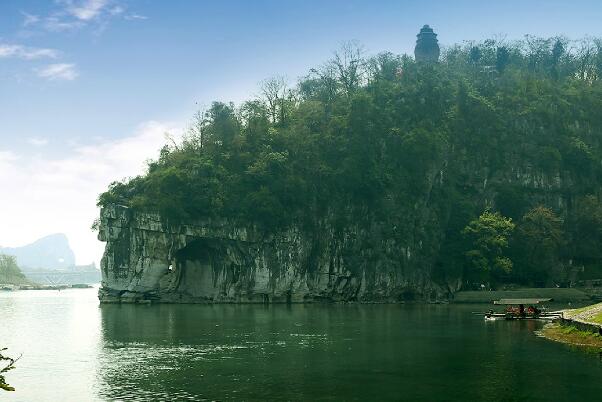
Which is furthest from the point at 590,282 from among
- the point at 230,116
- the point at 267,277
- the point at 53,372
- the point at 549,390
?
the point at 53,372

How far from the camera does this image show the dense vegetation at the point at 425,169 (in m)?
110

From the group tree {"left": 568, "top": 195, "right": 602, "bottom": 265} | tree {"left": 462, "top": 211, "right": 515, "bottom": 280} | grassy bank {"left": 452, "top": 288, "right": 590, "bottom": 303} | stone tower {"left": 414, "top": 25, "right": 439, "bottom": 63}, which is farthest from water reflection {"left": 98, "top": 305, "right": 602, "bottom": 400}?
stone tower {"left": 414, "top": 25, "right": 439, "bottom": 63}

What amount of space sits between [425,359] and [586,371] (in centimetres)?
990

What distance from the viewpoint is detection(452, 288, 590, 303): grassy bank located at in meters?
103

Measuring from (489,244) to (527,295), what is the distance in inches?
A: 417

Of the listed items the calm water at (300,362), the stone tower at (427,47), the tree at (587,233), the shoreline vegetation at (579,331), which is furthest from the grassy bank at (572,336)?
the stone tower at (427,47)

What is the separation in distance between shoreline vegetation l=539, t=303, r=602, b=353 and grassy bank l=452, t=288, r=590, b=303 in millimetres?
42485

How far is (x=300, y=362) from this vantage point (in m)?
42.9

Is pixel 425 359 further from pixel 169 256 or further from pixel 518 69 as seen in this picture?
pixel 518 69

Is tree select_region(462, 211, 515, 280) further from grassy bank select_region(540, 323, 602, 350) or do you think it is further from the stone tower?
the stone tower

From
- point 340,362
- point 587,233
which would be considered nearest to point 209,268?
point 587,233

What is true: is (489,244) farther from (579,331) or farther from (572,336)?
(572,336)

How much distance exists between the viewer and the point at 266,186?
111812 mm

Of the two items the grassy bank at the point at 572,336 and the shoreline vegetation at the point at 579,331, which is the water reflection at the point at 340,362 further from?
the shoreline vegetation at the point at 579,331
